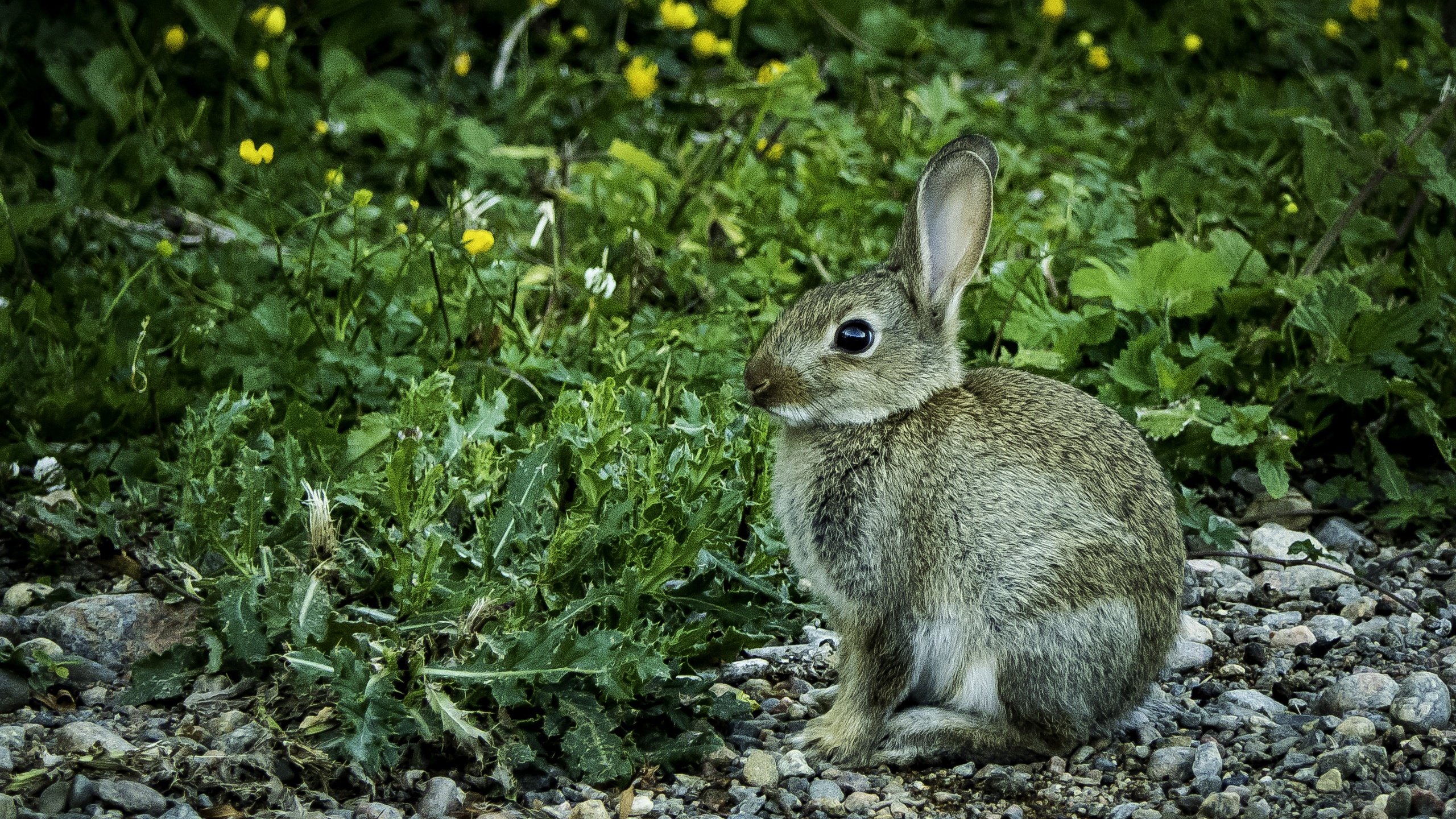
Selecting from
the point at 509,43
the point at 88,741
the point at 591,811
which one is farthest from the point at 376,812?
the point at 509,43

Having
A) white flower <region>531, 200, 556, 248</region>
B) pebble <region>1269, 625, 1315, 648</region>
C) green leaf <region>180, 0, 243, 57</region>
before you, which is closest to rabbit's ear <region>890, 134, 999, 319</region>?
pebble <region>1269, 625, 1315, 648</region>

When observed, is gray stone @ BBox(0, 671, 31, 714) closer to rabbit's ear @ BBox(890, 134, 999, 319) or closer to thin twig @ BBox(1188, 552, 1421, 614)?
rabbit's ear @ BBox(890, 134, 999, 319)

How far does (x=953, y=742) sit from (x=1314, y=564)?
1.51 m

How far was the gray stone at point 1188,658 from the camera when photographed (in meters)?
4.23

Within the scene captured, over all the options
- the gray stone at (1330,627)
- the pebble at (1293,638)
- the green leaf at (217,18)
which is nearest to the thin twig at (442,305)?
the green leaf at (217,18)

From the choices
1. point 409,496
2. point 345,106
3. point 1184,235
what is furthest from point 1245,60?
point 409,496

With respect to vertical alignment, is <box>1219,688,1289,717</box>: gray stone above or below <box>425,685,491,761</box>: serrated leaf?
below

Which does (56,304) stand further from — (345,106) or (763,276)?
(763,276)

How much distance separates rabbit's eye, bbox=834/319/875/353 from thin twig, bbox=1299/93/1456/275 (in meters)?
Answer: 2.27

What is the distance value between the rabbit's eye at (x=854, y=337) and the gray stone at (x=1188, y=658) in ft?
4.11

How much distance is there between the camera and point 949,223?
4078 millimetres

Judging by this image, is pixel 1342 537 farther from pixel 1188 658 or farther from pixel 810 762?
pixel 810 762

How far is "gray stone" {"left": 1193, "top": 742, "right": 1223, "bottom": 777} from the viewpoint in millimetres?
3578

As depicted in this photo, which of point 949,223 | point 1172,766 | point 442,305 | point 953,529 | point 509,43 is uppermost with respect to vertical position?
point 949,223
